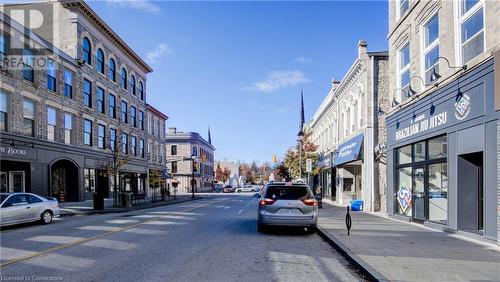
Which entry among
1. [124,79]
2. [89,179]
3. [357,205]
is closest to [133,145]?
[124,79]

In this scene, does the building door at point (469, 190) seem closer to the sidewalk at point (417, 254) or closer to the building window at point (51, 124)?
the sidewalk at point (417, 254)

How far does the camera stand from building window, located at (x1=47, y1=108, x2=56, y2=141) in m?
26.3

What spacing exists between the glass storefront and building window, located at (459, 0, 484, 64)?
282cm

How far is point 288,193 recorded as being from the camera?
42.7ft

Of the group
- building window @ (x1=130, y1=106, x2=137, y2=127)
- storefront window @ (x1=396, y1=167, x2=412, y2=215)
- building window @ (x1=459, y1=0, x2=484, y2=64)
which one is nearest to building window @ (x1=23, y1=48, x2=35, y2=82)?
building window @ (x1=130, y1=106, x2=137, y2=127)

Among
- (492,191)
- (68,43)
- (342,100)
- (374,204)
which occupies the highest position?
(68,43)

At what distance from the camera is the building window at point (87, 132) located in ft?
103

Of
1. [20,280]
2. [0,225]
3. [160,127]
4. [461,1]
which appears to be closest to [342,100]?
[461,1]

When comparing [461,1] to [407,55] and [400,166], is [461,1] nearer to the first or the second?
[407,55]

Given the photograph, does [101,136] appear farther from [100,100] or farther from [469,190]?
[469,190]

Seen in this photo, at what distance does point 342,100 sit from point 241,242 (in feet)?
67.7

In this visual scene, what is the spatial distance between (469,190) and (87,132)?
2793 centimetres

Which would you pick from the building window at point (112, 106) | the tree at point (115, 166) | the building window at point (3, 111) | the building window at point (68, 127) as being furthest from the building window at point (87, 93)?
the building window at point (3, 111)

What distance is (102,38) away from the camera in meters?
34.9
